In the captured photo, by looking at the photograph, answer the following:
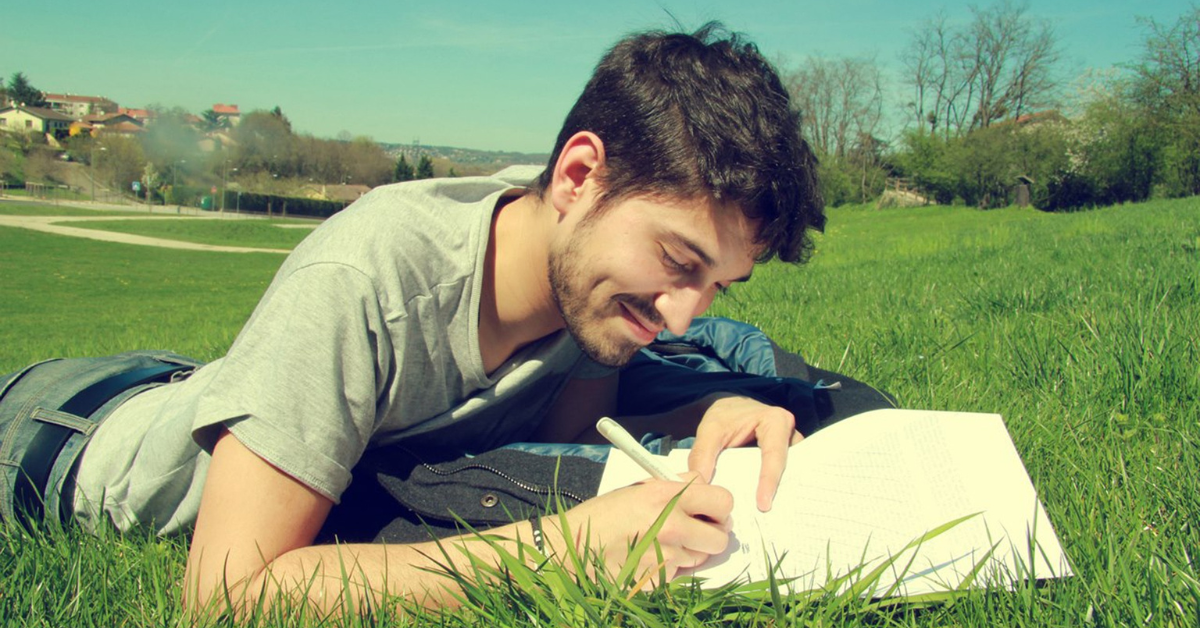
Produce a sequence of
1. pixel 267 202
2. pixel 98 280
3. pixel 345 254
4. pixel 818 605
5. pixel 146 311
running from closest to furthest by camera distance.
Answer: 1. pixel 818 605
2. pixel 345 254
3. pixel 146 311
4. pixel 98 280
5. pixel 267 202

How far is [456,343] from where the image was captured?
1812 mm

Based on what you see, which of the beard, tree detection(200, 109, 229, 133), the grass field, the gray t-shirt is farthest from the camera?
tree detection(200, 109, 229, 133)

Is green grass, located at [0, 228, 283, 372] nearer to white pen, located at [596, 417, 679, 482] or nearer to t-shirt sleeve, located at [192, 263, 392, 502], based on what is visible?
t-shirt sleeve, located at [192, 263, 392, 502]

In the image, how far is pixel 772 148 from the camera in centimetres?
179

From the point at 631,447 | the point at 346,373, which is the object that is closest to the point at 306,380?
the point at 346,373

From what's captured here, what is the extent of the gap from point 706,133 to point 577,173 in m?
0.30

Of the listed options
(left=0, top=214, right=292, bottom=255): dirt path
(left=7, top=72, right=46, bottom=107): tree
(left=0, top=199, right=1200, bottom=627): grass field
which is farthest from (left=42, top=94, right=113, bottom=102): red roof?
(left=0, top=199, right=1200, bottom=627): grass field

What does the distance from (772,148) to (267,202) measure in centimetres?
8081

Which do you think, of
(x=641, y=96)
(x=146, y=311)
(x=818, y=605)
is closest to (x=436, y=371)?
(x=641, y=96)

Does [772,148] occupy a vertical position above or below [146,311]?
above

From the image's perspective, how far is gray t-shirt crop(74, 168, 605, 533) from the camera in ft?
4.72

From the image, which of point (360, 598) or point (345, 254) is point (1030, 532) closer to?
point (360, 598)

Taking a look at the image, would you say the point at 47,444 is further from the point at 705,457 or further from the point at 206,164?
the point at 206,164

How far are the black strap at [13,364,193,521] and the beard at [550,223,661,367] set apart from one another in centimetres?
113
